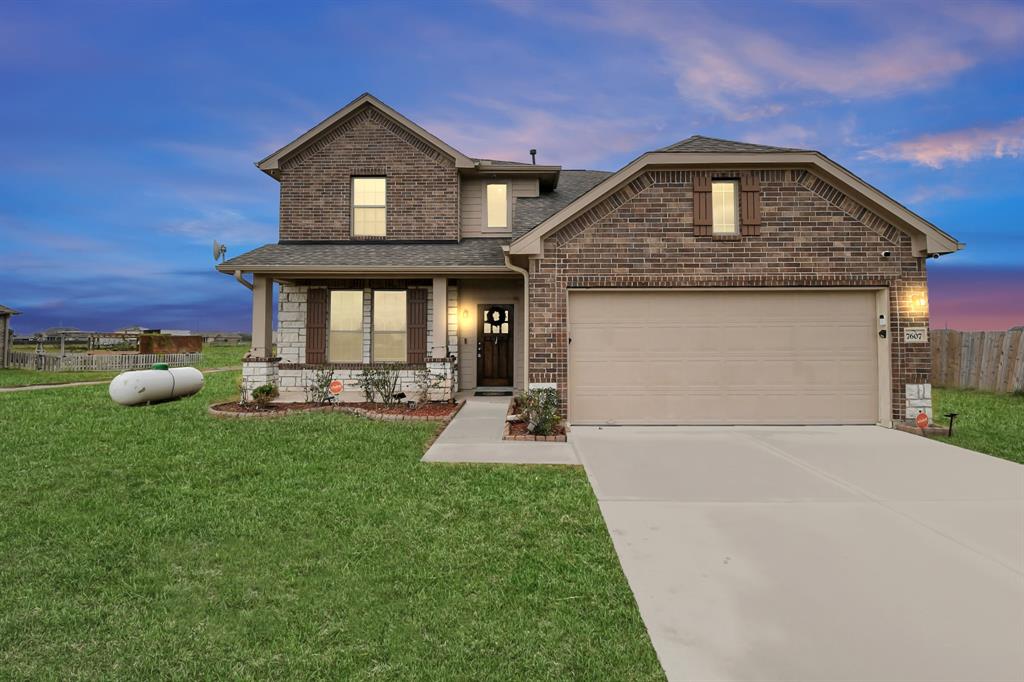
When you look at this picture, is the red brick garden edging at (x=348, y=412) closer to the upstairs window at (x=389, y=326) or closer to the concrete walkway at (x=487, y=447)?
the concrete walkway at (x=487, y=447)

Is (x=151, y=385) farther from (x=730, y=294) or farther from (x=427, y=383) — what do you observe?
(x=730, y=294)

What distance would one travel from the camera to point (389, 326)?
38.2 ft

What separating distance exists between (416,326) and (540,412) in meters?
5.05

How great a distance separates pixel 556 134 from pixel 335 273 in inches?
775

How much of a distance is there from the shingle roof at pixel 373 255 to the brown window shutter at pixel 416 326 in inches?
40.0

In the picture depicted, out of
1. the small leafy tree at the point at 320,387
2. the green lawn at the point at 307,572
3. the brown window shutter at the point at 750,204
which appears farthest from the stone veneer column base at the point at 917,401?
the small leafy tree at the point at 320,387

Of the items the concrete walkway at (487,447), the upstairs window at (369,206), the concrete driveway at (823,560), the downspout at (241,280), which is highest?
the upstairs window at (369,206)

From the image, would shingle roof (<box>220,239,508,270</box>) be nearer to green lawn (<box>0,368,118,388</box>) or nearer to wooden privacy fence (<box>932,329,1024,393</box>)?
green lawn (<box>0,368,118,388</box>)

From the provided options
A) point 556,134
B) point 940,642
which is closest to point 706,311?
point 940,642

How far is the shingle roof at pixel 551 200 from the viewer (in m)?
11.7

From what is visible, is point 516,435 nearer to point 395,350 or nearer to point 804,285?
point 395,350

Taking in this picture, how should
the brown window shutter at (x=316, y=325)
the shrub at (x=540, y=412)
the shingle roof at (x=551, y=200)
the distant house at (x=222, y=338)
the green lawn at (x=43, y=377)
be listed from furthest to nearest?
1. the distant house at (x=222, y=338)
2. the green lawn at (x=43, y=377)
3. the shingle roof at (x=551, y=200)
4. the brown window shutter at (x=316, y=325)
5. the shrub at (x=540, y=412)

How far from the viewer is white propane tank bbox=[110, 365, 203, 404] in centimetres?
1027

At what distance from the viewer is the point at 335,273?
34.9ft
